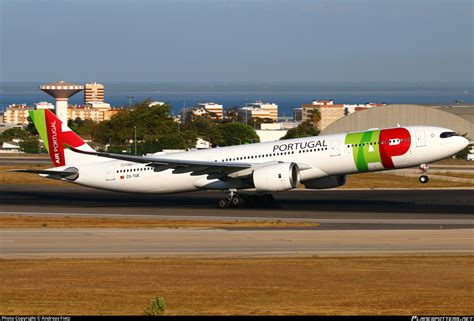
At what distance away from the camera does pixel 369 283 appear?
26.9m

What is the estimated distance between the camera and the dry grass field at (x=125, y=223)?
43656 mm

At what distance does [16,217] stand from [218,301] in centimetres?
2653

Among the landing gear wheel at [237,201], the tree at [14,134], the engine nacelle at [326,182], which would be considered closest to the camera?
the engine nacelle at [326,182]

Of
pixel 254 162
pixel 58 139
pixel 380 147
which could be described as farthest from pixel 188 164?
pixel 380 147

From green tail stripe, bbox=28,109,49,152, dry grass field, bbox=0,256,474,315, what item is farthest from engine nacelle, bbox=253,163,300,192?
dry grass field, bbox=0,256,474,315

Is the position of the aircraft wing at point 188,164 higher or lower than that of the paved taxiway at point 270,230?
higher

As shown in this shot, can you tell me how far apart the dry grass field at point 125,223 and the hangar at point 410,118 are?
6336cm

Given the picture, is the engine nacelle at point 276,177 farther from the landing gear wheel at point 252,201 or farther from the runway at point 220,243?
the runway at point 220,243

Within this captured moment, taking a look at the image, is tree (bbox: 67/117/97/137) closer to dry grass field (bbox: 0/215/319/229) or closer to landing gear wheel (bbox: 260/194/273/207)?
landing gear wheel (bbox: 260/194/273/207)

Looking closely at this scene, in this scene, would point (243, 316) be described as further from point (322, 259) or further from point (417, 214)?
point (417, 214)

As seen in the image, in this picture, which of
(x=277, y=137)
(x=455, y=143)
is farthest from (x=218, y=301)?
(x=277, y=137)

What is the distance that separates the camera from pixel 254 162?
5231 centimetres

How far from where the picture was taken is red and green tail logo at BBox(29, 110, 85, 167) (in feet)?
182

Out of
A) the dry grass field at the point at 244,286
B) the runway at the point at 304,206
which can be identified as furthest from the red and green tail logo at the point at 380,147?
the dry grass field at the point at 244,286
